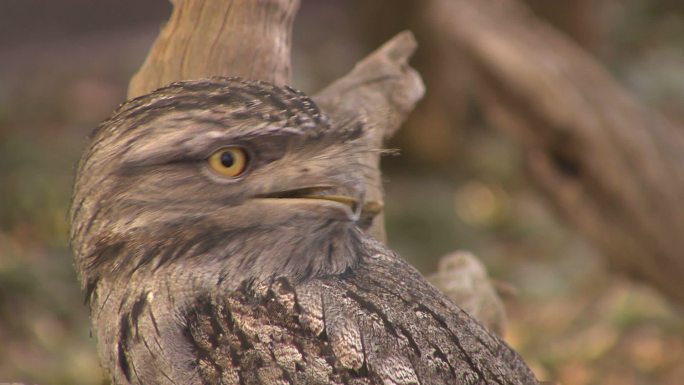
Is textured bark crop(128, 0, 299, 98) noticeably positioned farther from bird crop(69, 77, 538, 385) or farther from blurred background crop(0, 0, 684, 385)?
blurred background crop(0, 0, 684, 385)

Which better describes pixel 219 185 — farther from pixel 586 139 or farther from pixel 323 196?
pixel 586 139

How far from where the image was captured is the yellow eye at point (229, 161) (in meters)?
1.84

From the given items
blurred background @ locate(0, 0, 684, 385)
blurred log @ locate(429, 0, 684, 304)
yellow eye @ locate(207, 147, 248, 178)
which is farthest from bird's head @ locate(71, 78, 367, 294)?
blurred background @ locate(0, 0, 684, 385)

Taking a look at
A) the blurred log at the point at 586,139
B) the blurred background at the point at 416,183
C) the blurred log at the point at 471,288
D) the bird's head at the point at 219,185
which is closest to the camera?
the bird's head at the point at 219,185

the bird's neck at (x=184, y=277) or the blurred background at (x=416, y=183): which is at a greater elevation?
the blurred background at (x=416, y=183)

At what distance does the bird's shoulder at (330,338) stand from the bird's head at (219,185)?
0.22 feet

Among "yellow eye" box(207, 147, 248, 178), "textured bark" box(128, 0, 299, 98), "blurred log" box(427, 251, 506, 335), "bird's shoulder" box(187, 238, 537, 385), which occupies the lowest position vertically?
"bird's shoulder" box(187, 238, 537, 385)

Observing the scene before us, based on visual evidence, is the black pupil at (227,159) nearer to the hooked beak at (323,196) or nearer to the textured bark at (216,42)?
the hooked beak at (323,196)

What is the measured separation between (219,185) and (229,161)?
0.05 m

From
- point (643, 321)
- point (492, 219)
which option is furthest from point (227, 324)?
point (492, 219)

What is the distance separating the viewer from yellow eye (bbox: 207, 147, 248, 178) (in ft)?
6.05

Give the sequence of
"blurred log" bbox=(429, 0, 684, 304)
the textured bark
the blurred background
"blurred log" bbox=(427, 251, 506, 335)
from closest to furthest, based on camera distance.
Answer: the textured bark
"blurred log" bbox=(427, 251, 506, 335)
"blurred log" bbox=(429, 0, 684, 304)
the blurred background

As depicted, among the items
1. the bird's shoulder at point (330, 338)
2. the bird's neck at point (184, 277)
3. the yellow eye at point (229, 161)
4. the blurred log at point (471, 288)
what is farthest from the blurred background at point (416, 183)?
the yellow eye at point (229, 161)

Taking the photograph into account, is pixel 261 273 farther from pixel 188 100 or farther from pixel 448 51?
pixel 448 51
